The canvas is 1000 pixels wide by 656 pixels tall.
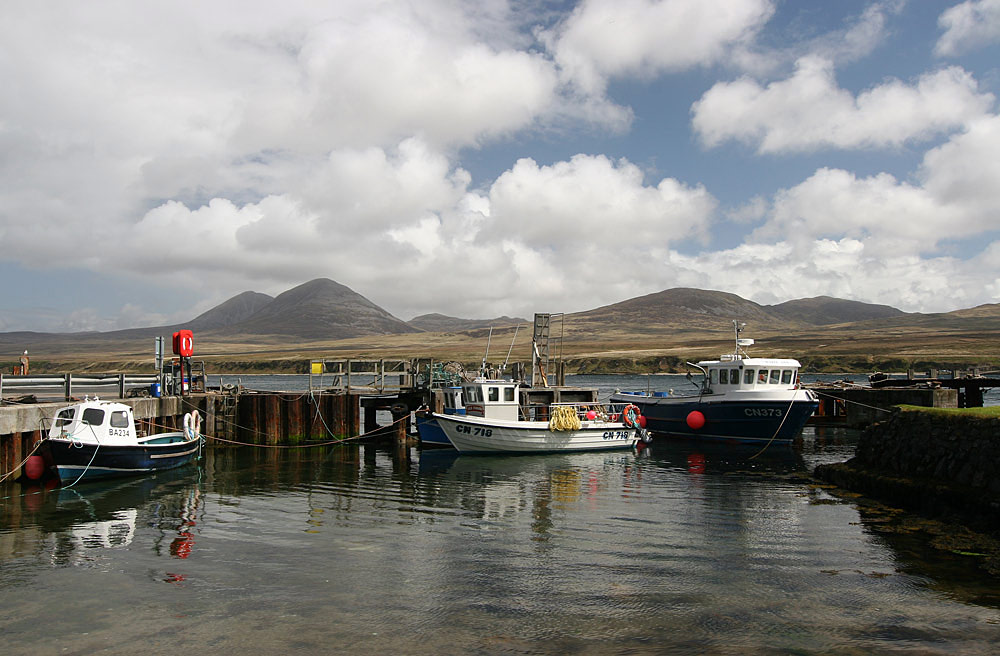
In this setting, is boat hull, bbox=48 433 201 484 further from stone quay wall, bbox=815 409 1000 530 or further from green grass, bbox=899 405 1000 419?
green grass, bbox=899 405 1000 419

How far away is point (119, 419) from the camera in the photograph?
25.0 m

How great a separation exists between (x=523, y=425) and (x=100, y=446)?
57.3ft

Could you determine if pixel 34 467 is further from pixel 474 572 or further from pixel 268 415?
pixel 474 572

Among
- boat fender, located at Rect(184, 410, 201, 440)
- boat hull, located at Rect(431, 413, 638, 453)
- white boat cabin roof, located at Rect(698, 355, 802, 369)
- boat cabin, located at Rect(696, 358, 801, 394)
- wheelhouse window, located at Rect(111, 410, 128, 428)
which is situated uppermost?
white boat cabin roof, located at Rect(698, 355, 802, 369)

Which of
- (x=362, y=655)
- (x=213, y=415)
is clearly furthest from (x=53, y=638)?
(x=213, y=415)

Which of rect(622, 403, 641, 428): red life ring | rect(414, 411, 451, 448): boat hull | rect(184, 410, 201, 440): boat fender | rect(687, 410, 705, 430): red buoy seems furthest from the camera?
rect(687, 410, 705, 430): red buoy

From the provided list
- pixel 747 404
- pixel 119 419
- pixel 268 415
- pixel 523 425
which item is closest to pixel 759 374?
pixel 747 404

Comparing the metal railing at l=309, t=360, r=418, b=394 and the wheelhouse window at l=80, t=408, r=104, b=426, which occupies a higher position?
the metal railing at l=309, t=360, r=418, b=394

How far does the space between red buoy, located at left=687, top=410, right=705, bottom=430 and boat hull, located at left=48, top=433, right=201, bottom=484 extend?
26.1 metres

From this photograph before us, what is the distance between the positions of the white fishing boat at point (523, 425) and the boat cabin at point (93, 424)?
13316 mm

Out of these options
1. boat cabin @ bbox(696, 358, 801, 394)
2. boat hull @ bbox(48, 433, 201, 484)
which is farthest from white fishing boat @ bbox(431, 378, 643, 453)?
boat hull @ bbox(48, 433, 201, 484)

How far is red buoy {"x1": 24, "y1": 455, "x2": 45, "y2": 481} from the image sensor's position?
23.1 meters

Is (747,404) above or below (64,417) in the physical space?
below

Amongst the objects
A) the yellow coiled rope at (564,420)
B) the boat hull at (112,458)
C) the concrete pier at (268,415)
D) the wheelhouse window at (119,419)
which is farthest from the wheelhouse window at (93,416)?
the yellow coiled rope at (564,420)
